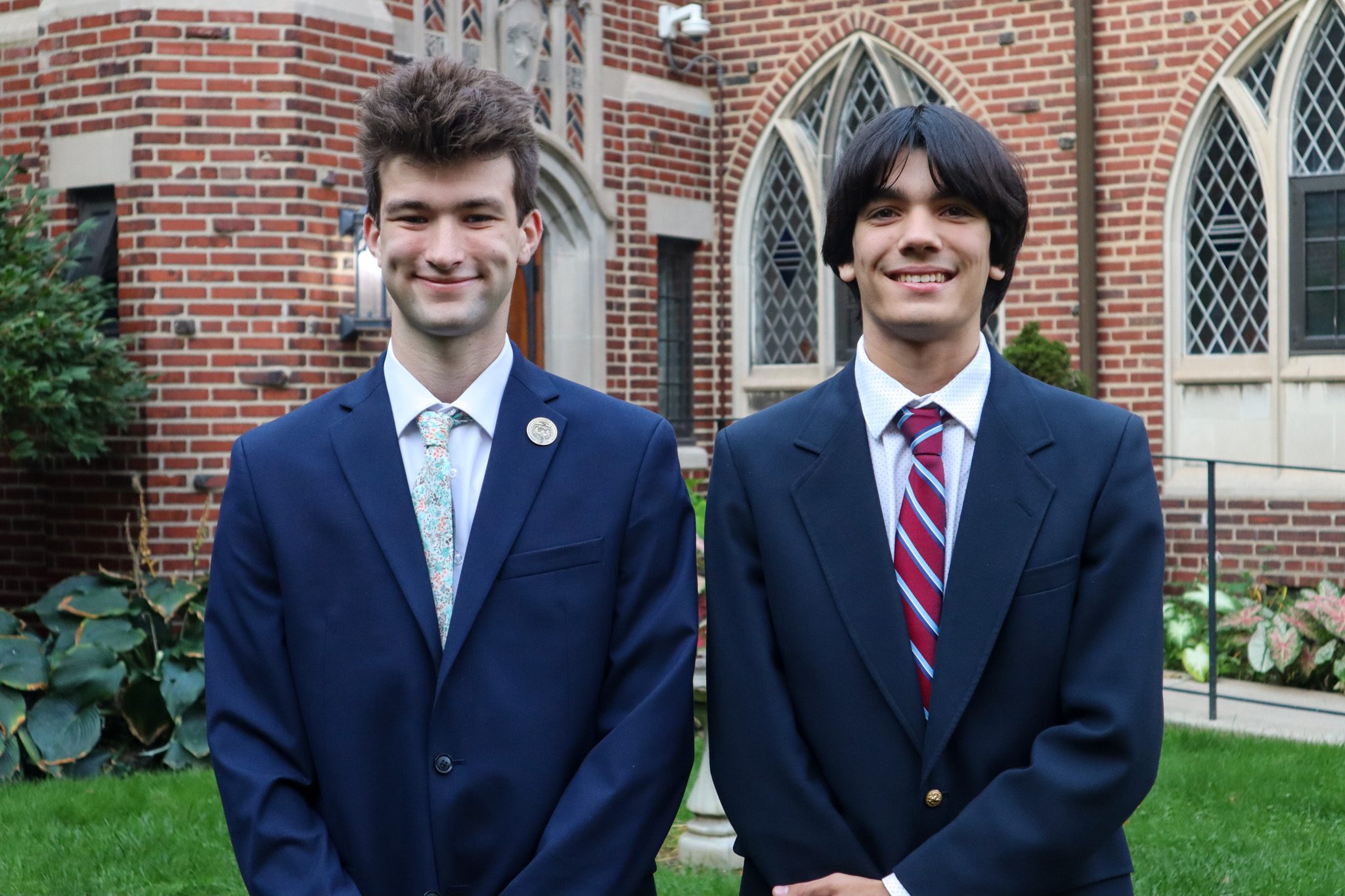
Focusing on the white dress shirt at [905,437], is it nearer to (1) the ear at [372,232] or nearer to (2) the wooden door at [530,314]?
(1) the ear at [372,232]

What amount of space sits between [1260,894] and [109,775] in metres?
4.42

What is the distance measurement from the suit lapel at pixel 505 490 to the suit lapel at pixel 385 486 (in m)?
0.03

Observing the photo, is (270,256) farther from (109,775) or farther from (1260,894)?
(1260,894)

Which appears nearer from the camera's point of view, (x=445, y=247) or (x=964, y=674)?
(x=964, y=674)

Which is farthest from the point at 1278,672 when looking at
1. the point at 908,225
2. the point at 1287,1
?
the point at 908,225

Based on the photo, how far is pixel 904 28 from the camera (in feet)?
32.1

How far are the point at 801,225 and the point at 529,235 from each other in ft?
27.2

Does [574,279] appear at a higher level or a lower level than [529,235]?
higher

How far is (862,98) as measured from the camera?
1014cm

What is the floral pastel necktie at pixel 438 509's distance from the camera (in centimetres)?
215

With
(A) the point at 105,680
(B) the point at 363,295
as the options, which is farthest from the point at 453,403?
(B) the point at 363,295

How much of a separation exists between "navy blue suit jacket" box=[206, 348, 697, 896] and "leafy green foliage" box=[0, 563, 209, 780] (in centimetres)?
407

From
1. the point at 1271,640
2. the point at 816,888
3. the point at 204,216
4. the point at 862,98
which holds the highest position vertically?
the point at 862,98

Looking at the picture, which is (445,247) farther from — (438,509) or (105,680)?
(105,680)
